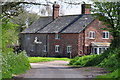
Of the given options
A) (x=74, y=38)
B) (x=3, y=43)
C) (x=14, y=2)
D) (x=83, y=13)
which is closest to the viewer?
(x=14, y=2)

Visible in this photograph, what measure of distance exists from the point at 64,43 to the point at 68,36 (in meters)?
1.79

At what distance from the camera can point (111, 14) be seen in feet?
99.2

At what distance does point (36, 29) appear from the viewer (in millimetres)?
67062

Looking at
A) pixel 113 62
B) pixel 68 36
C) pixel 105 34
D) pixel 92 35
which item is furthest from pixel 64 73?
pixel 105 34

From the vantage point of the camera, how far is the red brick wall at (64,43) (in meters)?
58.2

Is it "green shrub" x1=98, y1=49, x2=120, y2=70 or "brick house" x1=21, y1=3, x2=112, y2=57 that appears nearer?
"green shrub" x1=98, y1=49, x2=120, y2=70

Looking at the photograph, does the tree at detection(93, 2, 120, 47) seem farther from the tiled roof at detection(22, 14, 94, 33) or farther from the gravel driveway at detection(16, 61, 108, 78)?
the tiled roof at detection(22, 14, 94, 33)

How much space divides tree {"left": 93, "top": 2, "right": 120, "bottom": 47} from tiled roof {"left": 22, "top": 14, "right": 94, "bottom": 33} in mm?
26560

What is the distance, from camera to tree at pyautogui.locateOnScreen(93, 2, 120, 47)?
97.5ft

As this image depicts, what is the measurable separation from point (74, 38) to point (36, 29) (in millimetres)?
11673

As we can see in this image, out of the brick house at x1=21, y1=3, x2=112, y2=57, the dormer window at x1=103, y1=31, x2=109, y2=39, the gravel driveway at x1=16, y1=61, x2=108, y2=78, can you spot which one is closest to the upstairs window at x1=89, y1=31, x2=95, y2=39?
the brick house at x1=21, y1=3, x2=112, y2=57

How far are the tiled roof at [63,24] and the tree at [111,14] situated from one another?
2656 centimetres

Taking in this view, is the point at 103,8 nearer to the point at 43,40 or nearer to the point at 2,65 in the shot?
the point at 2,65

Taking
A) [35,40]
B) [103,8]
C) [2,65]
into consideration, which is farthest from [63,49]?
[2,65]
